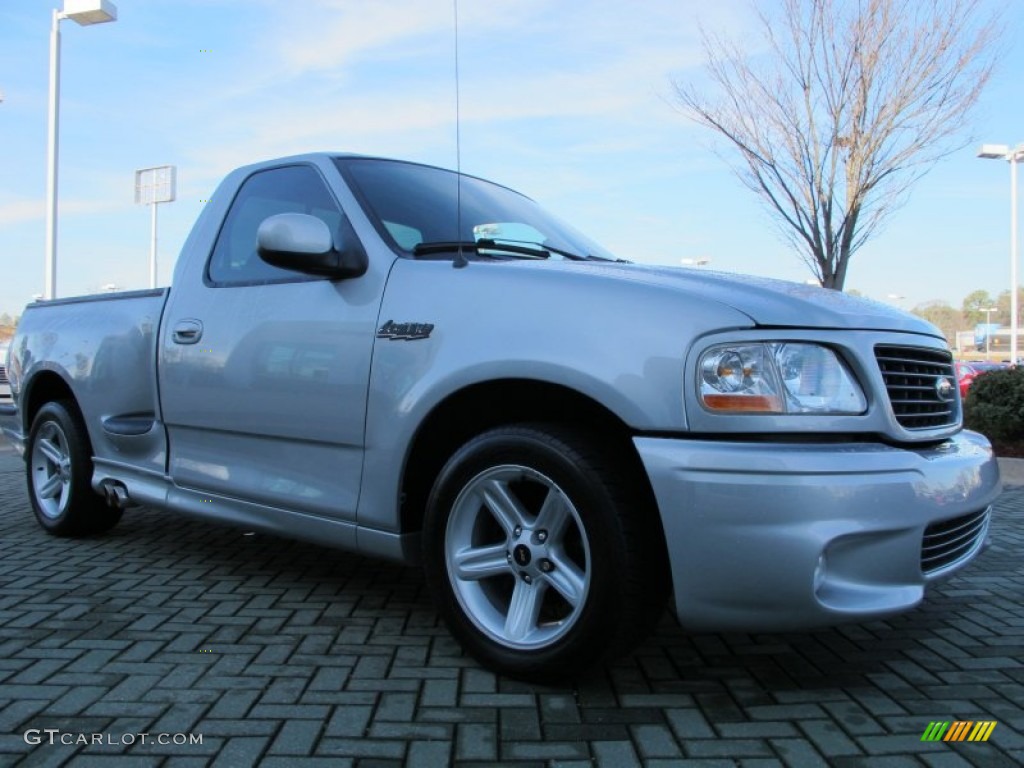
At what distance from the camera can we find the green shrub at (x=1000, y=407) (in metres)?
A: 7.88

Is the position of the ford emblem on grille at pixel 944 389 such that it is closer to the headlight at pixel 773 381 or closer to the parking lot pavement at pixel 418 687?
the headlight at pixel 773 381

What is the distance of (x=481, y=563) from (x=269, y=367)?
1214 millimetres

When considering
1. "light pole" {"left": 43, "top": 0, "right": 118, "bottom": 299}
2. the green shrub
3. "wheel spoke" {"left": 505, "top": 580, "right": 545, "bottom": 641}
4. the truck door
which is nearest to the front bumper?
"wheel spoke" {"left": 505, "top": 580, "right": 545, "bottom": 641}

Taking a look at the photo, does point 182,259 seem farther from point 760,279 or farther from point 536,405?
point 760,279

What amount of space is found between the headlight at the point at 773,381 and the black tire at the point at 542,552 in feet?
1.29

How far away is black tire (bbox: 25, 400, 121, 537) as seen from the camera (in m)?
4.41

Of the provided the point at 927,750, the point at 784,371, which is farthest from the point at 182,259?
the point at 927,750

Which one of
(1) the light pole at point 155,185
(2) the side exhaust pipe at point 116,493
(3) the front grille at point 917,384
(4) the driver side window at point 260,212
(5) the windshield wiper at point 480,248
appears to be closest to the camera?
(3) the front grille at point 917,384

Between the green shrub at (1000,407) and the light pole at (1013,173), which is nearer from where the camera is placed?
the green shrub at (1000,407)

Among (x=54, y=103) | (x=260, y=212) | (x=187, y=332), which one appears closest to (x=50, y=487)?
(x=187, y=332)

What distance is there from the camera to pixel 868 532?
6.96ft

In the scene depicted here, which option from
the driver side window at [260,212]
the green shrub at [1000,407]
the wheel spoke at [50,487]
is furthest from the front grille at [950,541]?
the green shrub at [1000,407]

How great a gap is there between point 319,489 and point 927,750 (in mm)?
2119

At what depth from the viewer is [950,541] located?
2.44 m
